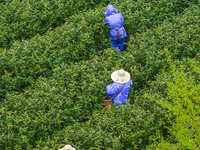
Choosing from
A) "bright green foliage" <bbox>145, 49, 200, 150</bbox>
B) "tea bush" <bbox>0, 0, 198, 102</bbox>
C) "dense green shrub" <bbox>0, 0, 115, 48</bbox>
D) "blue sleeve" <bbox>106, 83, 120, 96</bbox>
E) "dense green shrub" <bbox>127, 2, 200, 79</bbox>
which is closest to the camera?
"bright green foliage" <bbox>145, 49, 200, 150</bbox>

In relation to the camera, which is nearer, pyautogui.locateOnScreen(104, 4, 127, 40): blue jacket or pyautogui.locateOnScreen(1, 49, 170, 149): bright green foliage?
pyautogui.locateOnScreen(1, 49, 170, 149): bright green foliage

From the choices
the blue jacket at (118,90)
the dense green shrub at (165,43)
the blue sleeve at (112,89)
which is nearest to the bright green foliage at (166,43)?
the dense green shrub at (165,43)

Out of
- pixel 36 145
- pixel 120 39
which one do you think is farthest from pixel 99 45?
pixel 36 145

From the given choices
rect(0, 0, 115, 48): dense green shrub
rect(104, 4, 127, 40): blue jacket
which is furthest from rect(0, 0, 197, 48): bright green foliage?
rect(104, 4, 127, 40): blue jacket

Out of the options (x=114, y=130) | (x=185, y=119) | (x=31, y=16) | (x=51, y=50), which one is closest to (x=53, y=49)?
(x=51, y=50)

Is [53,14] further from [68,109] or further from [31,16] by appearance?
[68,109]

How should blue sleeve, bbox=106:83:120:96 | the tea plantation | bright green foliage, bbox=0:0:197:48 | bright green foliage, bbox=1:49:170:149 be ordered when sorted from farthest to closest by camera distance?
bright green foliage, bbox=0:0:197:48 → blue sleeve, bbox=106:83:120:96 → bright green foliage, bbox=1:49:170:149 → the tea plantation

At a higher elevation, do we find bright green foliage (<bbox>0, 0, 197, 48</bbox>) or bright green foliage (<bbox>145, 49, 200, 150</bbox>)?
bright green foliage (<bbox>0, 0, 197, 48</bbox>)

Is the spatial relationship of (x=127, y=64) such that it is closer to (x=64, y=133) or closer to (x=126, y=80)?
(x=126, y=80)

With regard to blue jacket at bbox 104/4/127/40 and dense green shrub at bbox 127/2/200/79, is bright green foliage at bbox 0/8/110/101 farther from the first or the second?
dense green shrub at bbox 127/2/200/79
